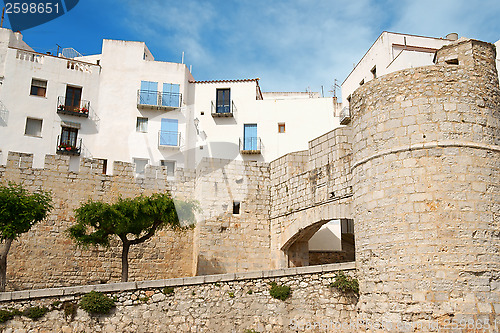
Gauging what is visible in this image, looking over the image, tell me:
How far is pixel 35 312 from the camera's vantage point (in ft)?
32.2

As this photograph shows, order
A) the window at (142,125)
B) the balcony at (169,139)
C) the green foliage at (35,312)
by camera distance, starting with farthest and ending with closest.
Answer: the window at (142,125) < the balcony at (169,139) < the green foliage at (35,312)

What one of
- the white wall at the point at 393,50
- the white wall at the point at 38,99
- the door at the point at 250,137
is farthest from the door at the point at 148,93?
the white wall at the point at 393,50

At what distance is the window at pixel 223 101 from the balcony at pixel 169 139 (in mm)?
2249

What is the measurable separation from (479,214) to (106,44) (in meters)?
18.9

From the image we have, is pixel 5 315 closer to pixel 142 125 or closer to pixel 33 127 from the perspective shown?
pixel 33 127

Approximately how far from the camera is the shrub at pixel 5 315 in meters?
9.66

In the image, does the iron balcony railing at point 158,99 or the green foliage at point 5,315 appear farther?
the iron balcony railing at point 158,99

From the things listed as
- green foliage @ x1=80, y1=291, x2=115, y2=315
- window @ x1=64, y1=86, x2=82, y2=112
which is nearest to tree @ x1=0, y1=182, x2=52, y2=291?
green foliage @ x1=80, y1=291, x2=115, y2=315

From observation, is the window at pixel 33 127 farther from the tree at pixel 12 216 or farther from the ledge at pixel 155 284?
the ledge at pixel 155 284

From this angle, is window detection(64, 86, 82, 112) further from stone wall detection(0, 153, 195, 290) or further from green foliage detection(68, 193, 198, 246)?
green foliage detection(68, 193, 198, 246)

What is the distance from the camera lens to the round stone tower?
8.58m

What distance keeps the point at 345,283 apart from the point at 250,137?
13421mm

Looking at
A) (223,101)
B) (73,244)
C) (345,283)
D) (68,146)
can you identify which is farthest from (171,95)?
(345,283)

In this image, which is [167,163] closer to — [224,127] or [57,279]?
[224,127]
